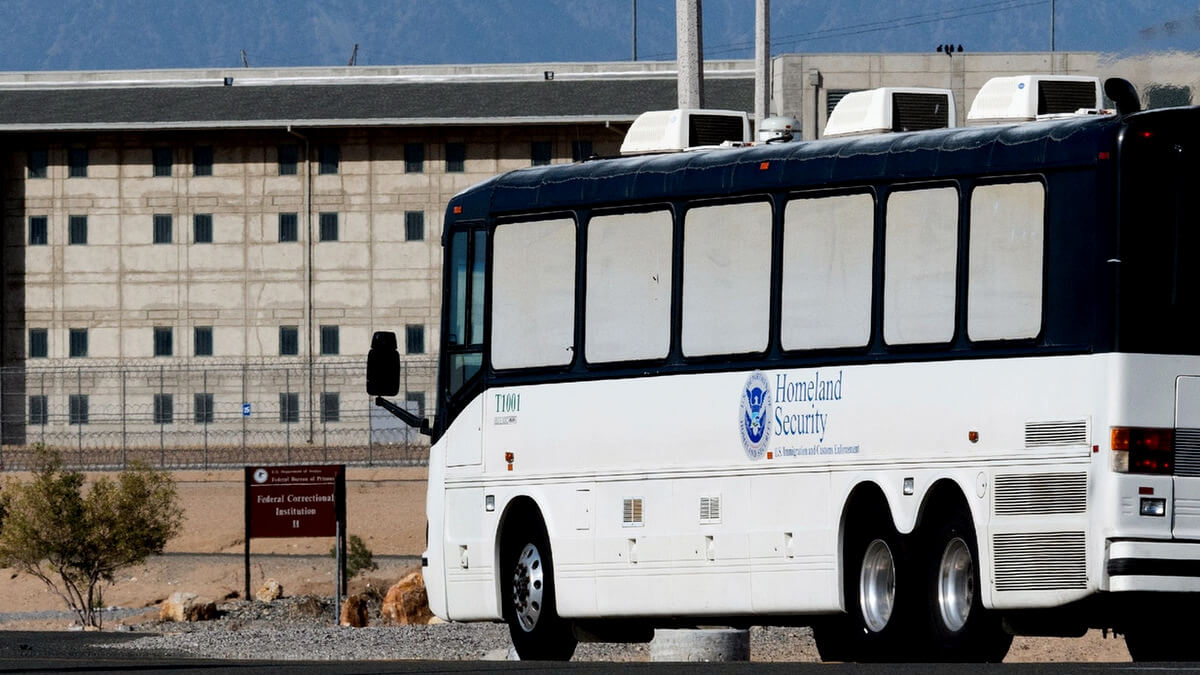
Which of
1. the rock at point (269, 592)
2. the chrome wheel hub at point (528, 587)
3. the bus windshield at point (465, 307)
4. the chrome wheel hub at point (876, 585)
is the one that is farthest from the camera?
the rock at point (269, 592)

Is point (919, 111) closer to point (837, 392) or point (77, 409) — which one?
point (837, 392)

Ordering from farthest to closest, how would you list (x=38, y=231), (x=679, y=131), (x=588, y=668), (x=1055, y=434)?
1. (x=38, y=231)
2. (x=679, y=131)
3. (x=1055, y=434)
4. (x=588, y=668)

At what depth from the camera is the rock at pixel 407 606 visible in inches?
1441

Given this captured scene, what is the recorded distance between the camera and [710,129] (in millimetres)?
19922

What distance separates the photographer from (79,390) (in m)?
67.2

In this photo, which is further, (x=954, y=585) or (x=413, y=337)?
(x=413, y=337)

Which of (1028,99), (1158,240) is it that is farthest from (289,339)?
(1158,240)

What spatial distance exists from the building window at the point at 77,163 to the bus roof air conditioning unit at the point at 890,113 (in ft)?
195

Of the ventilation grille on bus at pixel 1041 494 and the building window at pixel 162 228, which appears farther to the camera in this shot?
the building window at pixel 162 228

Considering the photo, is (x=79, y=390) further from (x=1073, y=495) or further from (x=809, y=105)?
(x=1073, y=495)

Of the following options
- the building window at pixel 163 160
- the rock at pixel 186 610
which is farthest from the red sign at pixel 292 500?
the building window at pixel 163 160

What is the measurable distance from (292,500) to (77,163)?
3979 centimetres

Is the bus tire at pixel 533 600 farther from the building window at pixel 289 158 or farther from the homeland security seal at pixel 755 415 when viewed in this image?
the building window at pixel 289 158

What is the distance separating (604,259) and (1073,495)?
5.13m
